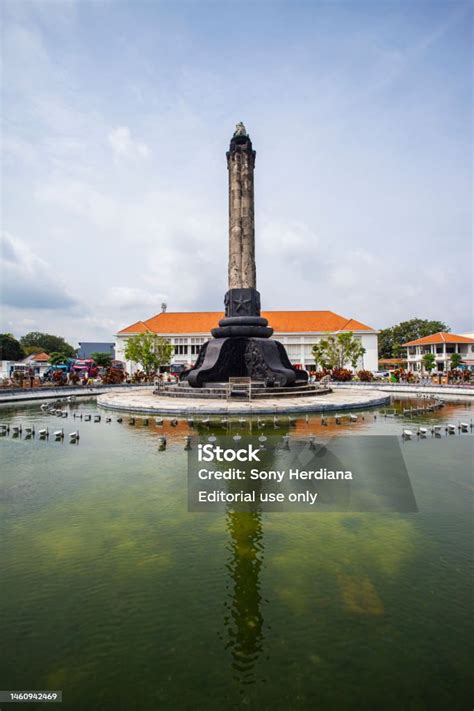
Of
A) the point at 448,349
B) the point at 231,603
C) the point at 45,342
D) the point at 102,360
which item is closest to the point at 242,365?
the point at 231,603

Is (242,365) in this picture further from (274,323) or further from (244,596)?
(274,323)

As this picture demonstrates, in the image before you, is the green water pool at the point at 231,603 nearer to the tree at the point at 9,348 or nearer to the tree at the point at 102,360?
the tree at the point at 102,360

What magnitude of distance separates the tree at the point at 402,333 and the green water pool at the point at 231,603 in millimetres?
75332

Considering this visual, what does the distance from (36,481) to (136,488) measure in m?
2.18

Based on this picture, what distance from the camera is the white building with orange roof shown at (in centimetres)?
6303

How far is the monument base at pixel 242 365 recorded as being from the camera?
2306cm

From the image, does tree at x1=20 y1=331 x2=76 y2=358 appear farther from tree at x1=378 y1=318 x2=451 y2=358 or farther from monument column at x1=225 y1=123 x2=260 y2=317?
monument column at x1=225 y1=123 x2=260 y2=317

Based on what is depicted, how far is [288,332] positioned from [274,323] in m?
3.64

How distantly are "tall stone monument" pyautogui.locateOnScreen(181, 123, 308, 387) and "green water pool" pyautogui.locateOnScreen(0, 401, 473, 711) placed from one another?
51.1 ft

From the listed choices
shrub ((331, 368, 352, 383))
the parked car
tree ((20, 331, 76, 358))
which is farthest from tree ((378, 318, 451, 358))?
tree ((20, 331, 76, 358))

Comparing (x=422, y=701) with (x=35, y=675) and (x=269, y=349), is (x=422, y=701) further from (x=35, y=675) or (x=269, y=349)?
(x=269, y=349)

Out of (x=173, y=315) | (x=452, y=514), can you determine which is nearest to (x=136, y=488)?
(x=452, y=514)

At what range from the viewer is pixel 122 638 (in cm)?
374

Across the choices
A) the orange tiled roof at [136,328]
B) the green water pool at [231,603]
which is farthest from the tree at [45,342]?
the green water pool at [231,603]
